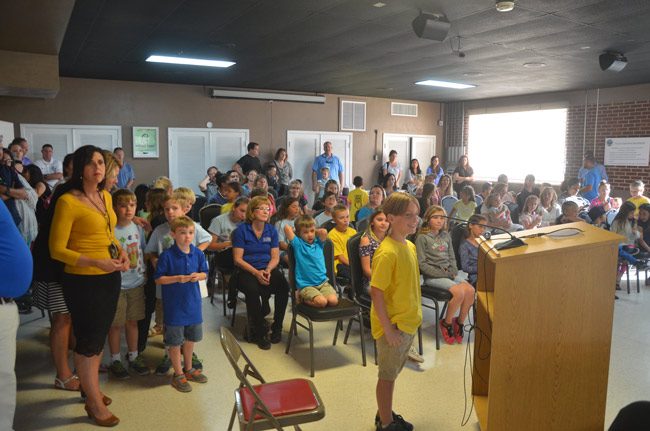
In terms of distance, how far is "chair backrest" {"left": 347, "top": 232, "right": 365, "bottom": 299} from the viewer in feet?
13.2

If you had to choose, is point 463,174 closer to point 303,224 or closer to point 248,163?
point 248,163

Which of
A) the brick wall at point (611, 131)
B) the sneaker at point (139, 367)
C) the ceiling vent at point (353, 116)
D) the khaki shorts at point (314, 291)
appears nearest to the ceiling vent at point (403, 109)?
the ceiling vent at point (353, 116)

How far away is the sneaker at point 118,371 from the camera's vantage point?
137 inches

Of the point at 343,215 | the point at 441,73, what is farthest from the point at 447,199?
the point at 343,215

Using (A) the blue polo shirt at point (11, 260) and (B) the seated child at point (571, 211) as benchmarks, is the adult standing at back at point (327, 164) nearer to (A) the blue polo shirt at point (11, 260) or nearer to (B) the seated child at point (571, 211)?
(B) the seated child at point (571, 211)

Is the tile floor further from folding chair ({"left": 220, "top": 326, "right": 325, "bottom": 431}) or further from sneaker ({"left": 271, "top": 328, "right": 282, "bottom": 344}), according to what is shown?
folding chair ({"left": 220, "top": 326, "right": 325, "bottom": 431})

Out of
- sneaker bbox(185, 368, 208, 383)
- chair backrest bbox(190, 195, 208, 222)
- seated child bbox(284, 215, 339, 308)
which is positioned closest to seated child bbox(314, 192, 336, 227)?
seated child bbox(284, 215, 339, 308)

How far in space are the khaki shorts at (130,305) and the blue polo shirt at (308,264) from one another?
3.93 ft

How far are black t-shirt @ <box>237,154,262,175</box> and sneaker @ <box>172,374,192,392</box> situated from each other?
6417mm

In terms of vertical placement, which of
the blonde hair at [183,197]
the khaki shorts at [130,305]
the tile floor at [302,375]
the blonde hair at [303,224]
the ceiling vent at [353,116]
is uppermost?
the ceiling vent at [353,116]

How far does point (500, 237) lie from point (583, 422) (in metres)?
0.95

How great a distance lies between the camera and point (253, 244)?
4215 mm

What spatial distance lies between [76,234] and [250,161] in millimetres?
6983

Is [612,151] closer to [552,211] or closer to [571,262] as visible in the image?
[552,211]
